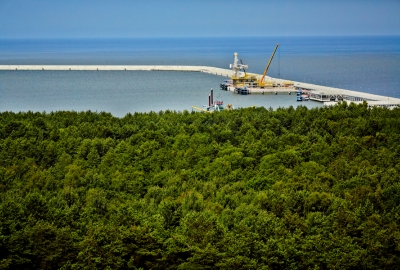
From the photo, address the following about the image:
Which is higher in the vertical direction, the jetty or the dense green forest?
the jetty

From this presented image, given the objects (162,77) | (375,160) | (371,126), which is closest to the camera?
(375,160)

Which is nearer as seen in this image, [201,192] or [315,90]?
[201,192]

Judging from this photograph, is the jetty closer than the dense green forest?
No

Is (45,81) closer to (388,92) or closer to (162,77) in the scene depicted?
(162,77)

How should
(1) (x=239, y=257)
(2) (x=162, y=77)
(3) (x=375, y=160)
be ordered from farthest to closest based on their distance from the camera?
(2) (x=162, y=77), (3) (x=375, y=160), (1) (x=239, y=257)

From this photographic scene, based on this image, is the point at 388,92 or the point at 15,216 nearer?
the point at 15,216

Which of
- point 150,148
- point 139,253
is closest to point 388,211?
point 139,253

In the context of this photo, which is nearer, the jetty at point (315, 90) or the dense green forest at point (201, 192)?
the dense green forest at point (201, 192)

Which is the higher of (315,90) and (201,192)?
(315,90)
